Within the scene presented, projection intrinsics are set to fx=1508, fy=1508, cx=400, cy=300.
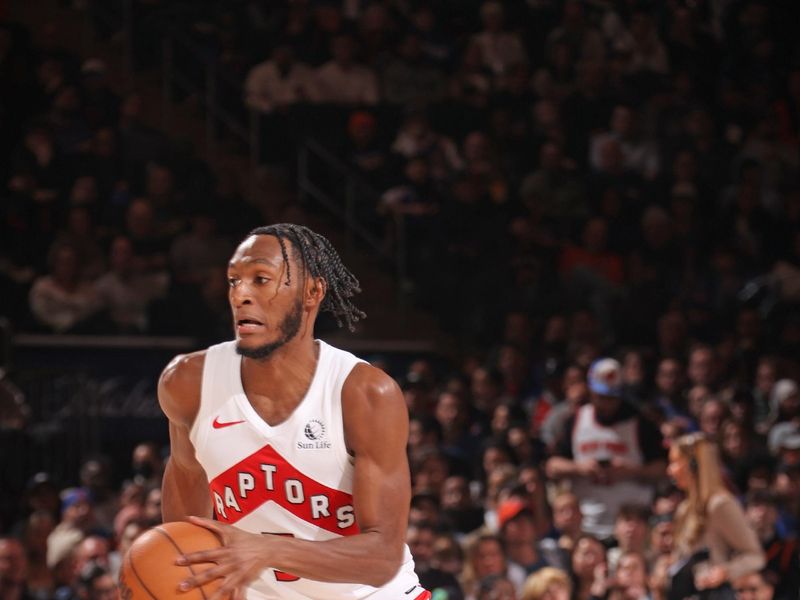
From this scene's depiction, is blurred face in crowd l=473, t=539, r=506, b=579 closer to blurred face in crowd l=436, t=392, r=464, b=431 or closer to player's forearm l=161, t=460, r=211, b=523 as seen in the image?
blurred face in crowd l=436, t=392, r=464, b=431

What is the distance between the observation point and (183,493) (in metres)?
4.48

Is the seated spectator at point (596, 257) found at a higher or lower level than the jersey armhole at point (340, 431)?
higher

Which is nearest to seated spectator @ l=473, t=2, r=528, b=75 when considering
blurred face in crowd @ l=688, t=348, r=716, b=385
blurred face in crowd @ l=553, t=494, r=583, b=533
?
blurred face in crowd @ l=688, t=348, r=716, b=385

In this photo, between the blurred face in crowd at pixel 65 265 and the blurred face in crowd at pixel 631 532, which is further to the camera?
the blurred face in crowd at pixel 65 265

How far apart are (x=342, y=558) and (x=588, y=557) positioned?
431 cm

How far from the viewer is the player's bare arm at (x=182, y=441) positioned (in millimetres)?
4332

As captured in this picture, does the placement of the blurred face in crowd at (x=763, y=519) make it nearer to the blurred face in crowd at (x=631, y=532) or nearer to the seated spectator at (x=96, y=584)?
the blurred face in crowd at (x=631, y=532)

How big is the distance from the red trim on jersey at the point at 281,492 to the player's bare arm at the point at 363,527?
13 centimetres

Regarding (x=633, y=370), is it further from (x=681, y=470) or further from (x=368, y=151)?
(x=368, y=151)

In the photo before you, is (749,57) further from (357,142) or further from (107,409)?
(107,409)

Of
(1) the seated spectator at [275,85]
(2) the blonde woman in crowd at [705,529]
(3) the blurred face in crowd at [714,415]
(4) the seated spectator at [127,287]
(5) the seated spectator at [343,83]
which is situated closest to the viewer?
(2) the blonde woman in crowd at [705,529]

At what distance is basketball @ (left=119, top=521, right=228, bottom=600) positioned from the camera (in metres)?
3.74

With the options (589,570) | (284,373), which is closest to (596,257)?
(589,570)

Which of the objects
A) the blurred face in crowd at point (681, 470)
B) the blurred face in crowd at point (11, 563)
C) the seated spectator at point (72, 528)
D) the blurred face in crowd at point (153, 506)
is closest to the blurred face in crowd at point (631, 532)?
the blurred face in crowd at point (681, 470)
